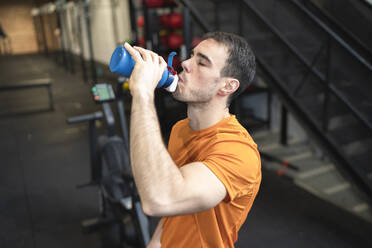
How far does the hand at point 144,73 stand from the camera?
0.88m

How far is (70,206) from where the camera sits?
298 cm

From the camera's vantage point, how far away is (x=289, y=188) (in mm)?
3162

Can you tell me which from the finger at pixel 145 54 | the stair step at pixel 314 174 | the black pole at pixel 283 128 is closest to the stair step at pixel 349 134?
the stair step at pixel 314 174

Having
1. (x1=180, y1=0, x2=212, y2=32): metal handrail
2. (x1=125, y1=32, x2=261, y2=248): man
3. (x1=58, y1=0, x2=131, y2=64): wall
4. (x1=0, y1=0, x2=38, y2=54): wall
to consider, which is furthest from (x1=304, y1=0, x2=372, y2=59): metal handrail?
(x1=0, y1=0, x2=38, y2=54): wall

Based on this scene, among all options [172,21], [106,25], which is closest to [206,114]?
[172,21]

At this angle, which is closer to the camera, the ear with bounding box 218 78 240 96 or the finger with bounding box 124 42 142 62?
the finger with bounding box 124 42 142 62

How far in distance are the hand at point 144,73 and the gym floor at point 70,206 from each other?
1.84m

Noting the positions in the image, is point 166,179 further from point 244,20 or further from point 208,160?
point 244,20

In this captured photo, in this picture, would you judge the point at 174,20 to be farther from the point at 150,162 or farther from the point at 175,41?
the point at 150,162

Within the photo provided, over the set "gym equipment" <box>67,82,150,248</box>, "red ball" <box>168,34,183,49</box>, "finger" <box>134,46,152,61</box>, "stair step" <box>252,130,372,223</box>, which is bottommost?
"stair step" <box>252,130,372,223</box>

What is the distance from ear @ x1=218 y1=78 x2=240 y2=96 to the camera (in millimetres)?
1046

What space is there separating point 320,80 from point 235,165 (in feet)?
8.22

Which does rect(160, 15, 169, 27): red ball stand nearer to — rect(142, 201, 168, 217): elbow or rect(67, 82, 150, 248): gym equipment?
rect(67, 82, 150, 248): gym equipment

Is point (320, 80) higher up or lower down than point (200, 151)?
lower down
